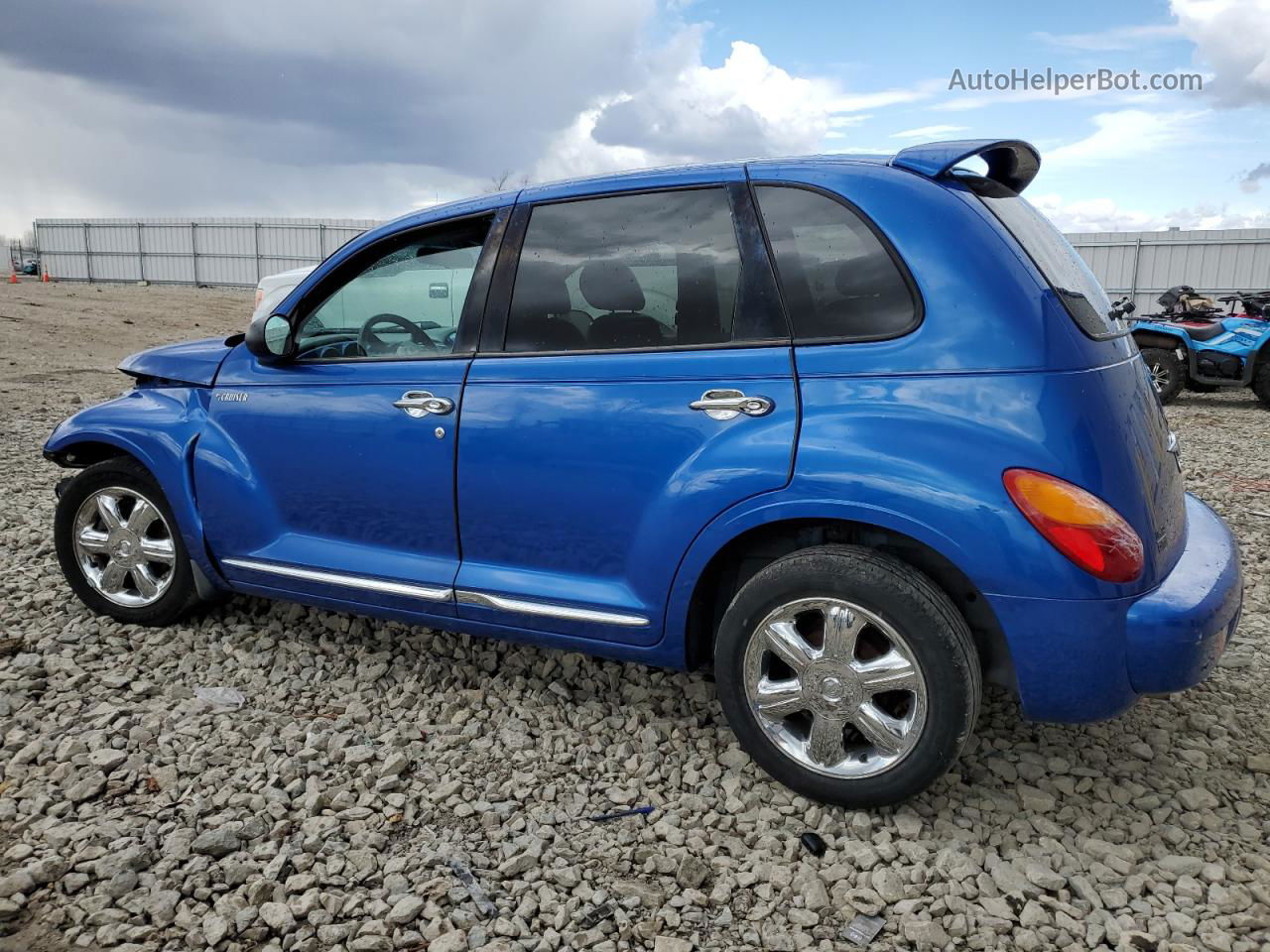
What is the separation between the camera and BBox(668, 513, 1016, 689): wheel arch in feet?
8.58

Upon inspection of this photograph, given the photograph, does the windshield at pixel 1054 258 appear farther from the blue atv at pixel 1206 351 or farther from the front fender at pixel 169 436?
the blue atv at pixel 1206 351

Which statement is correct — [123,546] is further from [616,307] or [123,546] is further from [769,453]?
[769,453]

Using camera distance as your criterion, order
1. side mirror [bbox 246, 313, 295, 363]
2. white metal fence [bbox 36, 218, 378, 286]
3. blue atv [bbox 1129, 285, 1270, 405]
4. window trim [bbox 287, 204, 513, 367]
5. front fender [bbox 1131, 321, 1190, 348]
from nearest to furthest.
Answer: window trim [bbox 287, 204, 513, 367] → side mirror [bbox 246, 313, 295, 363] → blue atv [bbox 1129, 285, 1270, 405] → front fender [bbox 1131, 321, 1190, 348] → white metal fence [bbox 36, 218, 378, 286]

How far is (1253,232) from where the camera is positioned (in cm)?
2008

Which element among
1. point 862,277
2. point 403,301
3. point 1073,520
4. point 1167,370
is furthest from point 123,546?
point 1167,370

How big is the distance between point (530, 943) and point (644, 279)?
187cm

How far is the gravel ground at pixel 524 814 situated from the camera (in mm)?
2320

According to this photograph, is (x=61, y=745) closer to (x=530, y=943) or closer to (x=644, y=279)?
(x=530, y=943)

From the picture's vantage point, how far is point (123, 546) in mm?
3951

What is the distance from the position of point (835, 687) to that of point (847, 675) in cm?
5

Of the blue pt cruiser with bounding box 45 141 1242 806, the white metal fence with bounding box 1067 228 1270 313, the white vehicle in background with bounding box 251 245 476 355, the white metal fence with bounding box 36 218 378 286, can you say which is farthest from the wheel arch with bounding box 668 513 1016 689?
the white metal fence with bounding box 36 218 378 286

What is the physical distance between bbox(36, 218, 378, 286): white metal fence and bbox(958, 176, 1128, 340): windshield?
30.8m

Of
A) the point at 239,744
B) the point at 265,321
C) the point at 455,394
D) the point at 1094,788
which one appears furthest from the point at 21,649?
the point at 1094,788

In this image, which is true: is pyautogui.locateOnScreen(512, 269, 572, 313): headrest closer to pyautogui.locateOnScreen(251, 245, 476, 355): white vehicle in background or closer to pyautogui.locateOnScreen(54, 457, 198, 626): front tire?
pyautogui.locateOnScreen(251, 245, 476, 355): white vehicle in background
